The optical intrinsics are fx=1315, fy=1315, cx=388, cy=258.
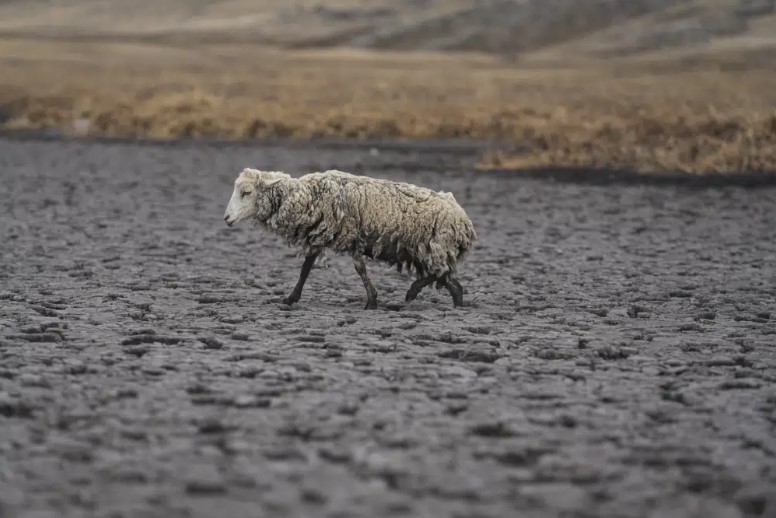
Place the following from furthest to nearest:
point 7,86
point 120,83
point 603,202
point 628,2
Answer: point 628,2 → point 120,83 → point 7,86 → point 603,202

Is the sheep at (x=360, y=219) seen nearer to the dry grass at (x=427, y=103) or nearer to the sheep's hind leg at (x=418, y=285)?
the sheep's hind leg at (x=418, y=285)

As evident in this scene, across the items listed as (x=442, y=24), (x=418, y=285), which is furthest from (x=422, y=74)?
(x=418, y=285)

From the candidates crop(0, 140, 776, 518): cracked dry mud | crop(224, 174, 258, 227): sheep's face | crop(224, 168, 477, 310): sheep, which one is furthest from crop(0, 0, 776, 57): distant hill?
crop(224, 174, 258, 227): sheep's face

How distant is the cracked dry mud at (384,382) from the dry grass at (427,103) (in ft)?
43.7

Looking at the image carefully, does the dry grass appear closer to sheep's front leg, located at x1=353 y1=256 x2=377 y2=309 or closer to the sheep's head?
sheep's front leg, located at x1=353 y1=256 x2=377 y2=309

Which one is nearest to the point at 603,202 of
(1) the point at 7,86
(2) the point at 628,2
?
(1) the point at 7,86

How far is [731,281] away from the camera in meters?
14.2

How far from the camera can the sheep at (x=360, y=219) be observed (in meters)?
11.8

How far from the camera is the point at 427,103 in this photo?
54.6 metres

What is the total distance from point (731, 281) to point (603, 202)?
9171mm

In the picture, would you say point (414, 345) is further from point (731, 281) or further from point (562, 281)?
point (731, 281)

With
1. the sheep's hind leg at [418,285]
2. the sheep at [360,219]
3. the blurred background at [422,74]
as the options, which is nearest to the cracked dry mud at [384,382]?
the sheep's hind leg at [418,285]

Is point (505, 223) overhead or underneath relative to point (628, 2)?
underneath

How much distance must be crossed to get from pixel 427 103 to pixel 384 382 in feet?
153
